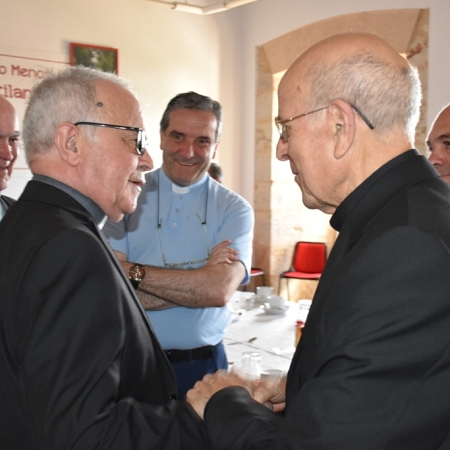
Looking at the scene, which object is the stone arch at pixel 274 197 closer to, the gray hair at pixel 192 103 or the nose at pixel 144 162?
the gray hair at pixel 192 103

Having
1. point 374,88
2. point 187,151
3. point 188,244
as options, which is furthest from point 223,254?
point 374,88

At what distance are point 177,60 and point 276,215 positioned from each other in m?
2.39

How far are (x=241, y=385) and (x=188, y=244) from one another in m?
1.24

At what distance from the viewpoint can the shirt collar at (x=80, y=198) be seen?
1.51 m

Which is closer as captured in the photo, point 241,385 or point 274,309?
point 241,385

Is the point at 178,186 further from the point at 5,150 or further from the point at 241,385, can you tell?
the point at 241,385

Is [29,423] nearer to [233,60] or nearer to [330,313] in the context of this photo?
[330,313]

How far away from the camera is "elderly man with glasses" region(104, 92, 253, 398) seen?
247 centimetres

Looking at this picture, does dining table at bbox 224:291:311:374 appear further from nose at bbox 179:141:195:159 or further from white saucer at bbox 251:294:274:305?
nose at bbox 179:141:195:159

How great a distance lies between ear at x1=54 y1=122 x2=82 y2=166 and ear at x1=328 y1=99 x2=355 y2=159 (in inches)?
26.9

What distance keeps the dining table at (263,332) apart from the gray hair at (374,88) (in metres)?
1.62

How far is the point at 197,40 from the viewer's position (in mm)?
7578

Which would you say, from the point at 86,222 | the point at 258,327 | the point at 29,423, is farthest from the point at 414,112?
the point at 258,327

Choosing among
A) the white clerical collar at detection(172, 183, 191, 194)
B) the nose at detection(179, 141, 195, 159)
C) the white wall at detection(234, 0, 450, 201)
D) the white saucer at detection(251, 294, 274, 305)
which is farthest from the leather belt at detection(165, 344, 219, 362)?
the white wall at detection(234, 0, 450, 201)
